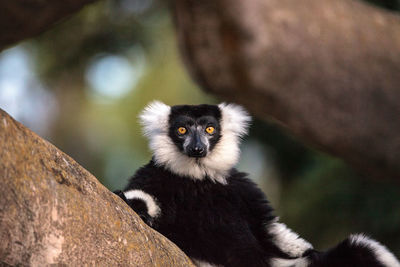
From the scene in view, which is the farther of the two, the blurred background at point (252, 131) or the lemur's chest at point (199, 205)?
the blurred background at point (252, 131)

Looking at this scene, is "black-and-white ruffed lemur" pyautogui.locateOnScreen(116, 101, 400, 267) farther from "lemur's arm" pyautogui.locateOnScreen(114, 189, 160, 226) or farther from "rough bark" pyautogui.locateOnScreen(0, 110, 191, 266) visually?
"rough bark" pyautogui.locateOnScreen(0, 110, 191, 266)

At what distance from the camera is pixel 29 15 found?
6102 millimetres

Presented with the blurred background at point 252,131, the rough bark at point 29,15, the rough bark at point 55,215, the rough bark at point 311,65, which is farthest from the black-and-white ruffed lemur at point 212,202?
the blurred background at point 252,131

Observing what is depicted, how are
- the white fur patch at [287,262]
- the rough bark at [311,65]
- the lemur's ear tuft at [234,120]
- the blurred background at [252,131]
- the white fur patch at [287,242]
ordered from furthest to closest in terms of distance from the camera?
1. the blurred background at [252,131]
2. the rough bark at [311,65]
3. the lemur's ear tuft at [234,120]
4. the white fur patch at [287,242]
5. the white fur patch at [287,262]

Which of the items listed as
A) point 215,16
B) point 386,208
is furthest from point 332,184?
point 215,16

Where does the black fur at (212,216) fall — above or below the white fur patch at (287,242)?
below

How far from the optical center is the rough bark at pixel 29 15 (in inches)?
236

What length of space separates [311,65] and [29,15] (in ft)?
11.3

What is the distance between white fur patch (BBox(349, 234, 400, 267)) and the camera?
491 cm

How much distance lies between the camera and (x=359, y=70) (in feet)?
26.0

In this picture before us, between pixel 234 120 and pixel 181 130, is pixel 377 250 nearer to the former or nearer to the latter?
pixel 234 120

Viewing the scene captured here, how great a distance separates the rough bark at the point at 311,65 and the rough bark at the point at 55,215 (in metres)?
3.38

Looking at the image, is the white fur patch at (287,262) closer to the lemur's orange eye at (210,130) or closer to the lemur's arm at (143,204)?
the lemur's arm at (143,204)

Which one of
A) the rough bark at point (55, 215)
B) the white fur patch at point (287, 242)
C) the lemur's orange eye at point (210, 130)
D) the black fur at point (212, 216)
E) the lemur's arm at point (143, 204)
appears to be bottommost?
the rough bark at point (55, 215)
